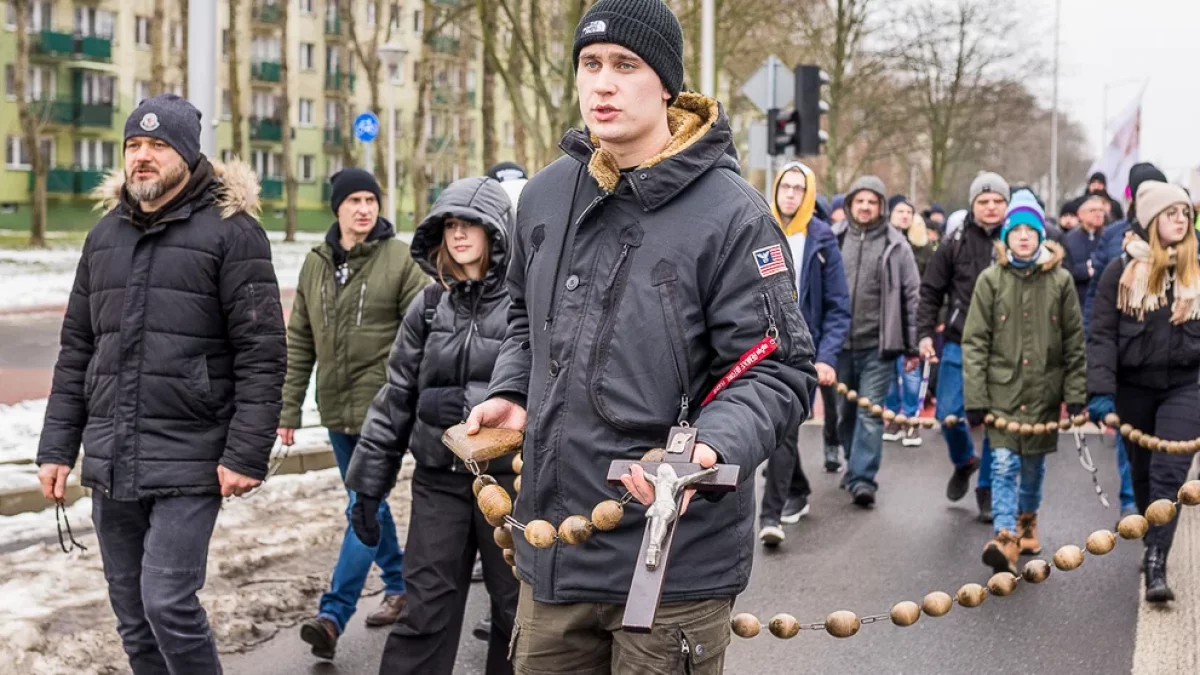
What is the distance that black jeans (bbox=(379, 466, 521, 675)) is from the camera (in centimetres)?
464

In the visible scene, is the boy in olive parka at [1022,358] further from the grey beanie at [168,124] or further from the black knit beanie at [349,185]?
the grey beanie at [168,124]

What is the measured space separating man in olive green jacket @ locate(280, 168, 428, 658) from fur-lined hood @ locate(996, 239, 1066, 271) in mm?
3105

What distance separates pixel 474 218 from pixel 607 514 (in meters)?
2.18

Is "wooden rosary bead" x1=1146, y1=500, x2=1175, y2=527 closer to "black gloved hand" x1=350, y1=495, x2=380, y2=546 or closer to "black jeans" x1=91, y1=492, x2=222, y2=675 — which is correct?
"black gloved hand" x1=350, y1=495, x2=380, y2=546

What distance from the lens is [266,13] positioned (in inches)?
2420

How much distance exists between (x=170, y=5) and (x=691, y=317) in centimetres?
5709

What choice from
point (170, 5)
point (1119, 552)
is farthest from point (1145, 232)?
point (170, 5)

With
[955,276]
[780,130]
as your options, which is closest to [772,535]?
[955,276]

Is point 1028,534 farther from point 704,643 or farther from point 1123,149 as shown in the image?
point 1123,149

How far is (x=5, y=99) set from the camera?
2002 inches

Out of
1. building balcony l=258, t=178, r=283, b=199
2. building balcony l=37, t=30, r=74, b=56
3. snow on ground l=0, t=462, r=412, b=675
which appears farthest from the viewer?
building balcony l=258, t=178, r=283, b=199

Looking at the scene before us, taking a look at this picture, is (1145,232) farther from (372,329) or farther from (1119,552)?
(372,329)

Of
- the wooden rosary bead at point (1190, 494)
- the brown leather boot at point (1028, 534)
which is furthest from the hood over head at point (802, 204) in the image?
the wooden rosary bead at point (1190, 494)

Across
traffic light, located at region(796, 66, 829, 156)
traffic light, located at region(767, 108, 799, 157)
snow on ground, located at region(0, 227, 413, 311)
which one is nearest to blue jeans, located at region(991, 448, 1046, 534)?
traffic light, located at region(796, 66, 829, 156)
